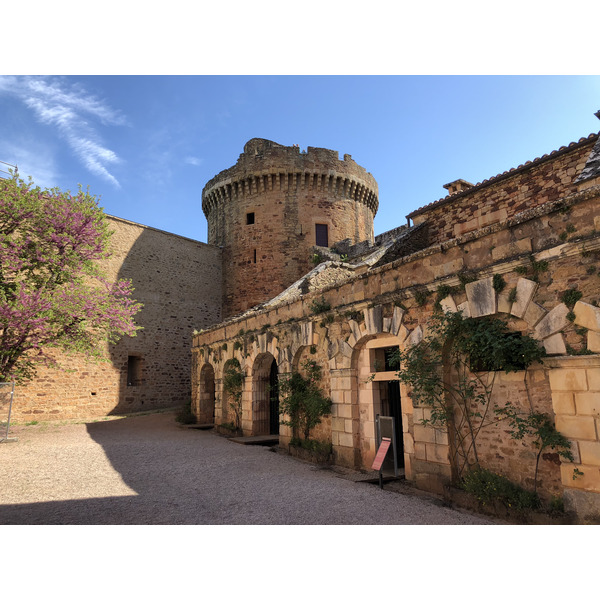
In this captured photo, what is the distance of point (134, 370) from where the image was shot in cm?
1866

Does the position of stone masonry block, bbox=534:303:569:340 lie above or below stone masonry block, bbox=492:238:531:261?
below

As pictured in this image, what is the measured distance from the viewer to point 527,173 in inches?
365

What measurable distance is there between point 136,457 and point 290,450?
3248 millimetres

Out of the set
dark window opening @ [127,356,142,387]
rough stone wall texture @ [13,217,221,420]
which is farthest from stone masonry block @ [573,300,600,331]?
dark window opening @ [127,356,142,387]

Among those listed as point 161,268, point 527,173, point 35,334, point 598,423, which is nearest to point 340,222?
point 161,268

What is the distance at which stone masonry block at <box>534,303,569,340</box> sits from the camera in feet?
14.6

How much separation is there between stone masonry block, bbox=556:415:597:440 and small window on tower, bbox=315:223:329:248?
1791 cm

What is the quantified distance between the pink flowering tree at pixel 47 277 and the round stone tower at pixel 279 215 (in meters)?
8.61

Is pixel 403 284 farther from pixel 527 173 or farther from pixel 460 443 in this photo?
pixel 527 173

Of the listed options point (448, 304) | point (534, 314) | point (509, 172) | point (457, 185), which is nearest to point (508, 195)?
point (509, 172)

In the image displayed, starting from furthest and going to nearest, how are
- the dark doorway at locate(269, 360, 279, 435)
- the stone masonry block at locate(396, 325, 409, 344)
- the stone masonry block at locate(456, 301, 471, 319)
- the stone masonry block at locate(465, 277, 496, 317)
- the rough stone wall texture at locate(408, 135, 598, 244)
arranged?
the dark doorway at locate(269, 360, 279, 435)
the rough stone wall texture at locate(408, 135, 598, 244)
the stone masonry block at locate(396, 325, 409, 344)
the stone masonry block at locate(456, 301, 471, 319)
the stone masonry block at locate(465, 277, 496, 317)

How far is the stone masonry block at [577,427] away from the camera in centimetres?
413

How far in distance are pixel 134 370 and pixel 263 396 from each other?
9626mm

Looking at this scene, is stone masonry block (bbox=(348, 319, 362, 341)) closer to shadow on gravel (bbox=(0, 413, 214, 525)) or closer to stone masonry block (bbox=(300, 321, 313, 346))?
stone masonry block (bbox=(300, 321, 313, 346))
